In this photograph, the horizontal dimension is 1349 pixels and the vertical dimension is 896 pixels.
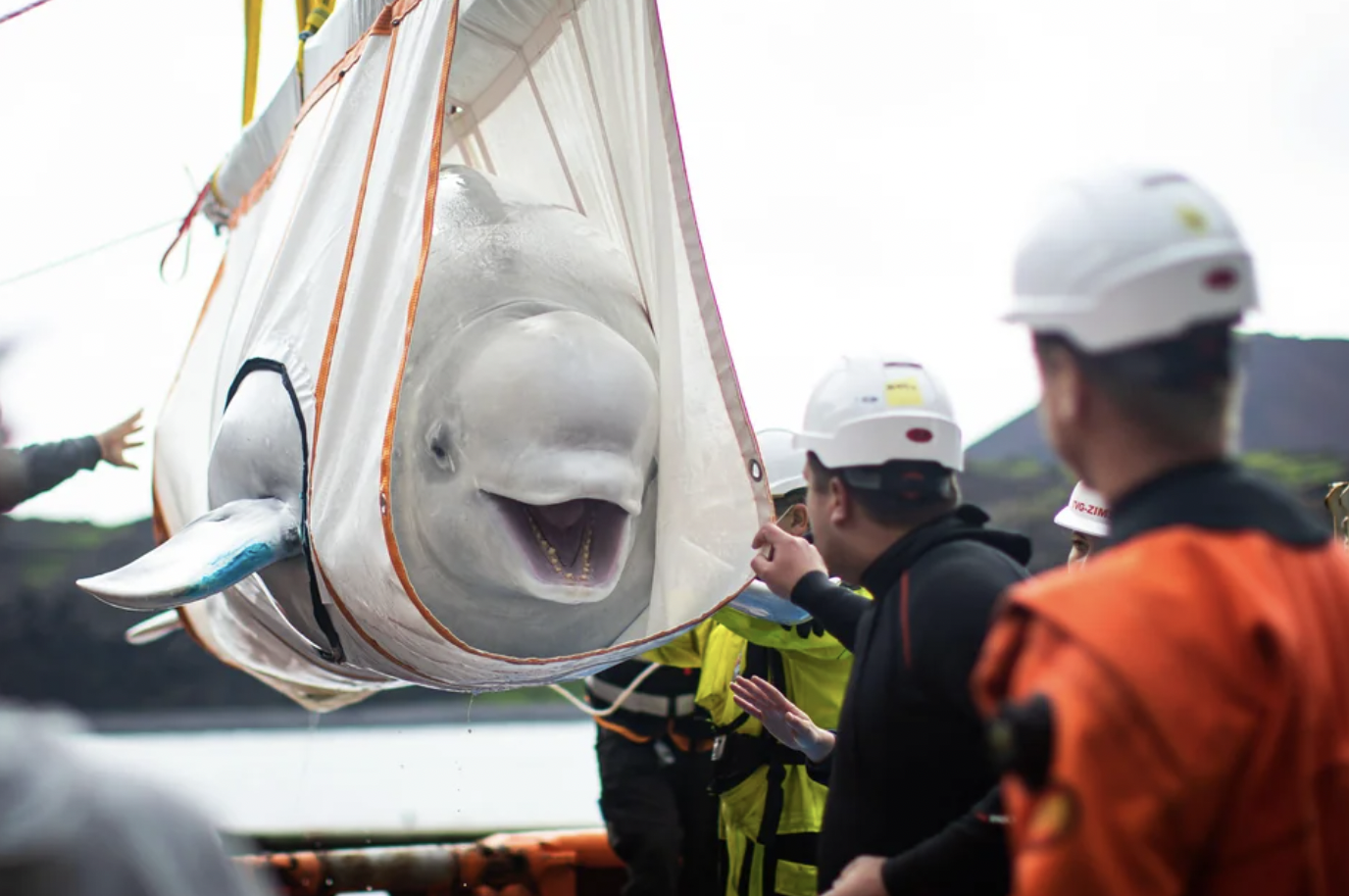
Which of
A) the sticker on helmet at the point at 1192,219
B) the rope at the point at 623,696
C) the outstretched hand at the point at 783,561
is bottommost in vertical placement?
the rope at the point at 623,696

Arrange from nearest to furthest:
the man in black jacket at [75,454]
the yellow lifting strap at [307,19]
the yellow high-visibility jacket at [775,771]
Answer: the yellow high-visibility jacket at [775,771]
the yellow lifting strap at [307,19]
the man in black jacket at [75,454]

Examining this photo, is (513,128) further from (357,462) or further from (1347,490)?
(1347,490)

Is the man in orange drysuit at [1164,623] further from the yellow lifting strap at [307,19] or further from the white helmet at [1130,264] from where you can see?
the yellow lifting strap at [307,19]

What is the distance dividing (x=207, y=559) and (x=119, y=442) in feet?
7.14

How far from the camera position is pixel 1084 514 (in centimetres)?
331

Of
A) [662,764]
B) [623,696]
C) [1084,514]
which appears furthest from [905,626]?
[662,764]

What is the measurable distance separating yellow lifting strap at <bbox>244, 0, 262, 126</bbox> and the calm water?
3556 mm

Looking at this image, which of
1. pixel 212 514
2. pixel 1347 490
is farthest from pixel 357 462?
pixel 1347 490

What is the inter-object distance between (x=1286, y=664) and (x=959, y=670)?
2.26ft

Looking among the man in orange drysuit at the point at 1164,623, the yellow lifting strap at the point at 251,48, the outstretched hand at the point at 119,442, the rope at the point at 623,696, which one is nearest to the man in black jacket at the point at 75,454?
the outstretched hand at the point at 119,442

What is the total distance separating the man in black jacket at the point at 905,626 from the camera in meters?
1.76

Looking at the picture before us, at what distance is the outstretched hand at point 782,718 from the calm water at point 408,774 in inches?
183

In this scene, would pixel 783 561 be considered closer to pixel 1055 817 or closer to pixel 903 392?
pixel 903 392

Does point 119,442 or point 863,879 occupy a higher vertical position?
point 119,442
